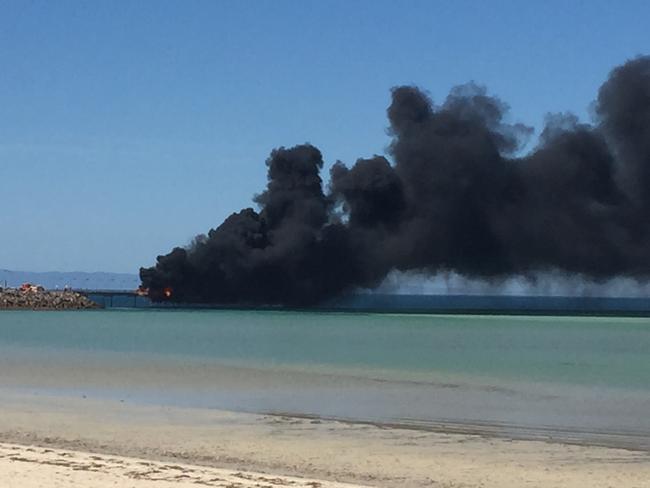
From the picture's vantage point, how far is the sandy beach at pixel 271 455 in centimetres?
A: 1344

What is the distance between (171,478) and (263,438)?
19.6 feet

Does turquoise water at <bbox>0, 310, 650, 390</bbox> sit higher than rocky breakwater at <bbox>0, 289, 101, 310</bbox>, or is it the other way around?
rocky breakwater at <bbox>0, 289, 101, 310</bbox>

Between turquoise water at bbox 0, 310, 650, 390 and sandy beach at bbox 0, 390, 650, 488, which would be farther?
turquoise water at bbox 0, 310, 650, 390

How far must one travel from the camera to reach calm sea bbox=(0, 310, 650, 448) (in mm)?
23031

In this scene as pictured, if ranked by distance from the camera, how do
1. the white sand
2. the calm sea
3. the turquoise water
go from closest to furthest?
1. the white sand
2. the calm sea
3. the turquoise water

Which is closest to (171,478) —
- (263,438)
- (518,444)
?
(263,438)

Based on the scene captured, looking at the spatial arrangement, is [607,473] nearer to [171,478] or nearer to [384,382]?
[171,478]

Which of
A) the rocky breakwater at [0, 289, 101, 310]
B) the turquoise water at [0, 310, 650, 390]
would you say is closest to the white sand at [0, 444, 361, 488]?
the turquoise water at [0, 310, 650, 390]

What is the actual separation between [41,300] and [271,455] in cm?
11843

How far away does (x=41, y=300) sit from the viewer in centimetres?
13012

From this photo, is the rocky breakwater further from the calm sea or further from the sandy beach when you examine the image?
the sandy beach

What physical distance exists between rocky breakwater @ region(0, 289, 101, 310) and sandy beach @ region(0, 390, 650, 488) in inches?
4205

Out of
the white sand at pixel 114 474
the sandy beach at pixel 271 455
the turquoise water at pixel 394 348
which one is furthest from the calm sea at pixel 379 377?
the white sand at pixel 114 474

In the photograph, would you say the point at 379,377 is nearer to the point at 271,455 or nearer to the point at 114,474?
the point at 271,455
